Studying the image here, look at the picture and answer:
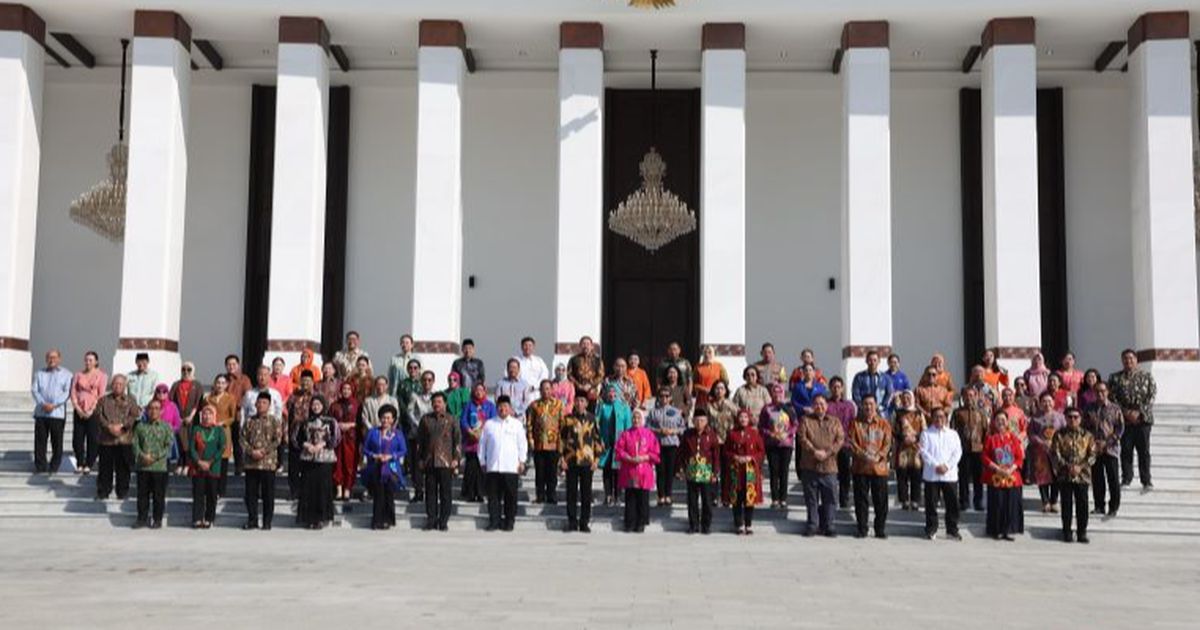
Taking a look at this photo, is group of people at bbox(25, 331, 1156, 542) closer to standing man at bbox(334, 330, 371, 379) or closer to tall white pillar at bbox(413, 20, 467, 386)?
standing man at bbox(334, 330, 371, 379)

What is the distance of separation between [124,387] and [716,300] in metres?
8.08

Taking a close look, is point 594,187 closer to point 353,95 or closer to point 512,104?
point 512,104

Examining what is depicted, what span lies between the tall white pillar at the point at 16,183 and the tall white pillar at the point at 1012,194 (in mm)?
13529

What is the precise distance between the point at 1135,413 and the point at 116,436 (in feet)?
34.1

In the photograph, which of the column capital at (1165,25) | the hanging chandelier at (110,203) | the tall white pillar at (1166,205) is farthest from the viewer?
the hanging chandelier at (110,203)

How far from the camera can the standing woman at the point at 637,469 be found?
12.2m

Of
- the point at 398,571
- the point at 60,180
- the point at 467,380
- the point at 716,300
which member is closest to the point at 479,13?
the point at 716,300

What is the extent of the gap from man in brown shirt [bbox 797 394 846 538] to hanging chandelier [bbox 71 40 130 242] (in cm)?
1129

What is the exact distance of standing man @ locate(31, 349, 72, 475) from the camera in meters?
13.9

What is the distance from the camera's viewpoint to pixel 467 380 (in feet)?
45.7

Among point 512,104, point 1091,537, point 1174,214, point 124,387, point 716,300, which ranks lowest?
point 1091,537

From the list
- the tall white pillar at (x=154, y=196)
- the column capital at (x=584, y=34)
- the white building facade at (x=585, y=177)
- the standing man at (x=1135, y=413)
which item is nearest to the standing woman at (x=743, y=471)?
the standing man at (x=1135, y=413)

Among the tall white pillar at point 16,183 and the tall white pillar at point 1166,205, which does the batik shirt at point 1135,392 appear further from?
the tall white pillar at point 16,183

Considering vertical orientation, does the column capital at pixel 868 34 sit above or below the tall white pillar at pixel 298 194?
above
